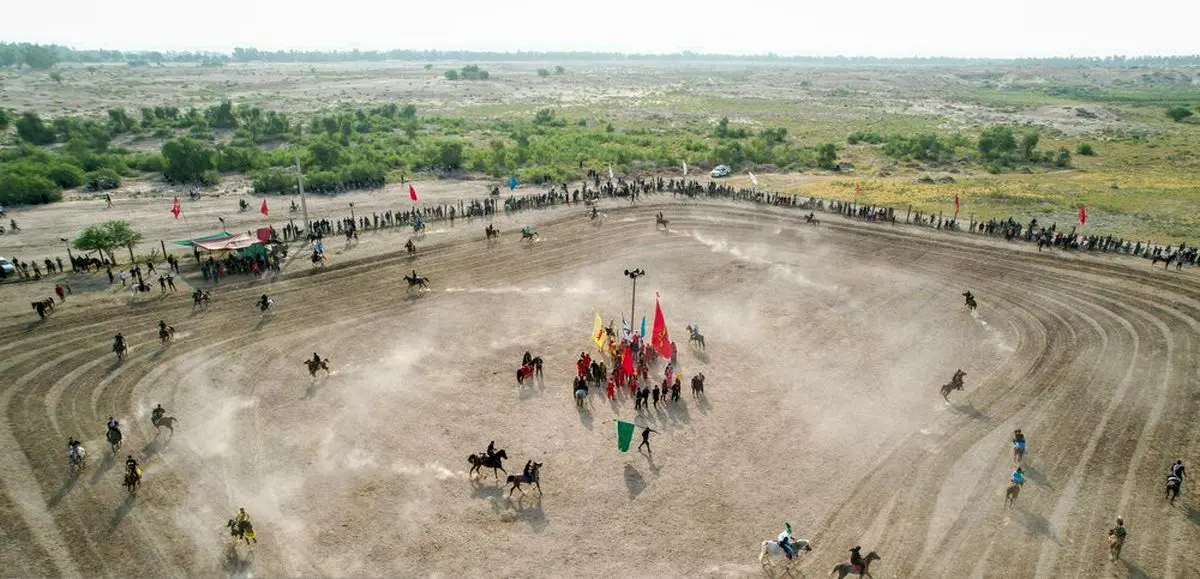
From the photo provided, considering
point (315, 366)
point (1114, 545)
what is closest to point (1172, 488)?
point (1114, 545)

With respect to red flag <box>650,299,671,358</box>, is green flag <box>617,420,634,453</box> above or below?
below

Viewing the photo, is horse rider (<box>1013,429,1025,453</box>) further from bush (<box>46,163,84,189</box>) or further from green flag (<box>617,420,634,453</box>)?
bush (<box>46,163,84,189</box>)

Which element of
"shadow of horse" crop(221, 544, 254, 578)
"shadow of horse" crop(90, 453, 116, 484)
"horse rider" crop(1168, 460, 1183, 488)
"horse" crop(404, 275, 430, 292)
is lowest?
"shadow of horse" crop(221, 544, 254, 578)

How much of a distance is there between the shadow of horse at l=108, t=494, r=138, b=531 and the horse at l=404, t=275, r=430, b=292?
1838 centimetres

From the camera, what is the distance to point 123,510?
20453 mm

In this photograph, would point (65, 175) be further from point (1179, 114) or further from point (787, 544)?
point (1179, 114)

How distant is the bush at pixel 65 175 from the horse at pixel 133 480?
55.2 meters

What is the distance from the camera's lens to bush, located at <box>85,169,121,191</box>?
2514 inches

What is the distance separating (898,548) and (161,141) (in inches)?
4002

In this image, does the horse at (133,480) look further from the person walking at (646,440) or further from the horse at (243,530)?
the person walking at (646,440)

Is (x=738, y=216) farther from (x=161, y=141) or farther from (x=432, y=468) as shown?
(x=161, y=141)

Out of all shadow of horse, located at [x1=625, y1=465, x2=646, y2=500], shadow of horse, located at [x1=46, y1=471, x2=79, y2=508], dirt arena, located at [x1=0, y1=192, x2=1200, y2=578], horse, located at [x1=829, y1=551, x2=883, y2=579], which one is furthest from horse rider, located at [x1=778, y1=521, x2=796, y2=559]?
shadow of horse, located at [x1=46, y1=471, x2=79, y2=508]

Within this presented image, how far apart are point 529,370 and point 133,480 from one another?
1358 centimetres

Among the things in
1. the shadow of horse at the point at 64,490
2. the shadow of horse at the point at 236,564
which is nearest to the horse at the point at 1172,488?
the shadow of horse at the point at 236,564
